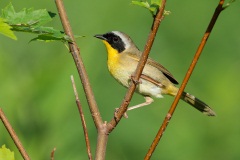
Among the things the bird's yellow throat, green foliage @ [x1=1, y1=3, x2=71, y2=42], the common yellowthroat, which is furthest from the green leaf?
the bird's yellow throat

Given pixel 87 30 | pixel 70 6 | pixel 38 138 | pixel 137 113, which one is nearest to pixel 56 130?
pixel 38 138

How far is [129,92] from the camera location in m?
1.66

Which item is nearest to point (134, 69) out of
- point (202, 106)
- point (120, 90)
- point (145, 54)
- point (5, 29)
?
point (202, 106)

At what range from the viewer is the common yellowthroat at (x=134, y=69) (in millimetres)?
3270

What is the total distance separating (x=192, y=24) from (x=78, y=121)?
2276 mm

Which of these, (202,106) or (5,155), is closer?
(5,155)

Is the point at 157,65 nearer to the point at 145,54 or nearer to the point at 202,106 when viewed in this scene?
the point at 202,106

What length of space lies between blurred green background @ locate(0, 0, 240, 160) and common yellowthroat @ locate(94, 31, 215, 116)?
49cm

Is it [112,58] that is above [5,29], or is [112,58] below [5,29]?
below

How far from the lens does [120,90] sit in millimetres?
4746

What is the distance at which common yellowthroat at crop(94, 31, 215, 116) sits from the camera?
327cm

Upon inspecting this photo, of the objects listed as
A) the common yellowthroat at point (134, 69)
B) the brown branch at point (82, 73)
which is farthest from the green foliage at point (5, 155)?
the common yellowthroat at point (134, 69)

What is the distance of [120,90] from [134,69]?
1.40 meters

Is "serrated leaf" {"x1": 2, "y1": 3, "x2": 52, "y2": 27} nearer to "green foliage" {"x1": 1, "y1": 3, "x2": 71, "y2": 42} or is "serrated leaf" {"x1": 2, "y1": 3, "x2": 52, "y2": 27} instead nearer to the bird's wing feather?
"green foliage" {"x1": 1, "y1": 3, "x2": 71, "y2": 42}
